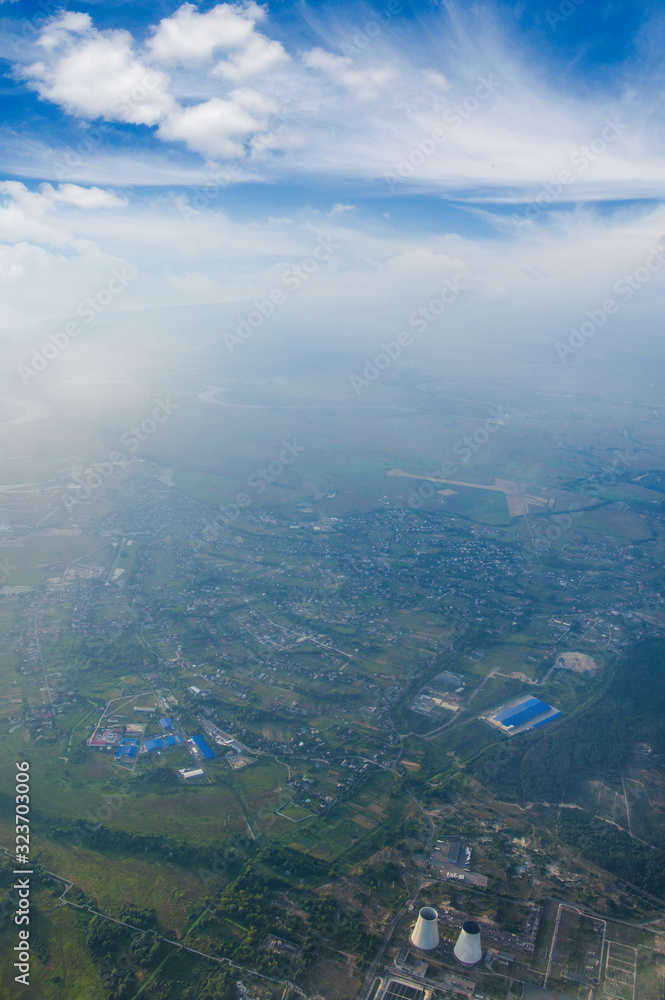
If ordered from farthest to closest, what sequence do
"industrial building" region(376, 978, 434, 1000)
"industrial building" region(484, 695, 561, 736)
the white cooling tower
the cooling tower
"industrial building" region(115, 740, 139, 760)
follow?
"industrial building" region(484, 695, 561, 736) → "industrial building" region(115, 740, 139, 760) → the white cooling tower → the cooling tower → "industrial building" region(376, 978, 434, 1000)

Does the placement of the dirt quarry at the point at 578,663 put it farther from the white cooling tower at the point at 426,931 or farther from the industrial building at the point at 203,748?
the industrial building at the point at 203,748

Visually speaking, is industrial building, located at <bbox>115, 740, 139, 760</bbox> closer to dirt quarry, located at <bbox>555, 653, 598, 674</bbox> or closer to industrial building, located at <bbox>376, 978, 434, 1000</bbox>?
industrial building, located at <bbox>376, 978, 434, 1000</bbox>

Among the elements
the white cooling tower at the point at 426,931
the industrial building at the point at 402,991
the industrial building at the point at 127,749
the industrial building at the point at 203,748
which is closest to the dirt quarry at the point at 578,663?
the white cooling tower at the point at 426,931

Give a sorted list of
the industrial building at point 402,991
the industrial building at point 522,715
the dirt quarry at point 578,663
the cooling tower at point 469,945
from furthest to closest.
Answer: the dirt quarry at point 578,663
the industrial building at point 522,715
the cooling tower at point 469,945
the industrial building at point 402,991

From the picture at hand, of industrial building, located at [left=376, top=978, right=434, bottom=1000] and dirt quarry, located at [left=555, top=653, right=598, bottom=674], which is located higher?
dirt quarry, located at [left=555, top=653, right=598, bottom=674]

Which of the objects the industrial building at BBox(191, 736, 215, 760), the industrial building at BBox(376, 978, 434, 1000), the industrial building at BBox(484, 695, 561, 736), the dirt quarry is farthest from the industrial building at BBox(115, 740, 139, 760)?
the dirt quarry

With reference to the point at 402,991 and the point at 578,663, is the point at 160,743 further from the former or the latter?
the point at 578,663

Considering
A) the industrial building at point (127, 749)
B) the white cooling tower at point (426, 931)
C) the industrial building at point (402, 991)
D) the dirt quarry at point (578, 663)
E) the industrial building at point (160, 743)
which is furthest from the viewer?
the dirt quarry at point (578, 663)
